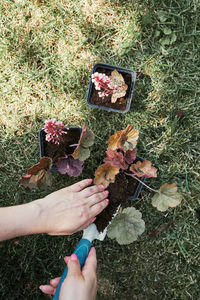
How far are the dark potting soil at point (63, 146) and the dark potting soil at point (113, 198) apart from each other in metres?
0.42

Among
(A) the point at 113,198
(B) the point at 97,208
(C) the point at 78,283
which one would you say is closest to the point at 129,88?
(A) the point at 113,198

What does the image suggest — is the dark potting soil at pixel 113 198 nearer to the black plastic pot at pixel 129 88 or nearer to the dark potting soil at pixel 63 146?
the dark potting soil at pixel 63 146

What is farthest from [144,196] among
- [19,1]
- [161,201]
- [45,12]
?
[19,1]

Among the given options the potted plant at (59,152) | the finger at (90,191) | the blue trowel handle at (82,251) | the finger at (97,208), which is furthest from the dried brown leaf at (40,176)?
the blue trowel handle at (82,251)

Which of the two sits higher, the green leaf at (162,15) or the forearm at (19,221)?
the green leaf at (162,15)

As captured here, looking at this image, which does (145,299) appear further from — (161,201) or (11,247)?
(11,247)

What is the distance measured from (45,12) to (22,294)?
7.98 feet

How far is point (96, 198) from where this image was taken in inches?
77.8

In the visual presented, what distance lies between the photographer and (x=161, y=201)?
194 cm

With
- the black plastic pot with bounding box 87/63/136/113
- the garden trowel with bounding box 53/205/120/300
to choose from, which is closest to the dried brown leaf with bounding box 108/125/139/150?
the black plastic pot with bounding box 87/63/136/113

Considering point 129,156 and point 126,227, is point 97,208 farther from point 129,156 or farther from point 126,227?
point 129,156

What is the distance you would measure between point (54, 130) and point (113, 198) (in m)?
0.65

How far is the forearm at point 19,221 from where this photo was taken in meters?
1.79

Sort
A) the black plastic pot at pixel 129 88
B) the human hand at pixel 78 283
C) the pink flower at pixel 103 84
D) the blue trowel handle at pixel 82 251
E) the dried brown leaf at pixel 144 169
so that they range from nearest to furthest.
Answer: the human hand at pixel 78 283
the blue trowel handle at pixel 82 251
the dried brown leaf at pixel 144 169
the pink flower at pixel 103 84
the black plastic pot at pixel 129 88
